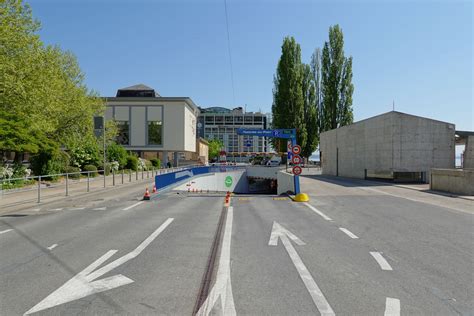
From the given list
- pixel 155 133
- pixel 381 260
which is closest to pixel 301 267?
pixel 381 260

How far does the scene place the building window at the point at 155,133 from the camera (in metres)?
60.9

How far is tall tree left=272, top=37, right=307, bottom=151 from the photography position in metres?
51.0

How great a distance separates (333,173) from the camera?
37500mm

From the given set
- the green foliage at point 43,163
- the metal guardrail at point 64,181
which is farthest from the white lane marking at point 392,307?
the green foliage at point 43,163

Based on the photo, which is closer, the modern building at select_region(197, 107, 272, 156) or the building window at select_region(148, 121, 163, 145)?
the building window at select_region(148, 121, 163, 145)

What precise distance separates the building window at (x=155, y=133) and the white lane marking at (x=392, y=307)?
59543 millimetres

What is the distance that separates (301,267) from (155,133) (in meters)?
58.7

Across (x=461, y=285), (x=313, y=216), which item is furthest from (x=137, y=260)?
(x=313, y=216)

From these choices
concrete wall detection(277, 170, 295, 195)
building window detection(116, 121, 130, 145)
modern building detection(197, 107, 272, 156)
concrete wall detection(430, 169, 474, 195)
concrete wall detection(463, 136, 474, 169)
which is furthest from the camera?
modern building detection(197, 107, 272, 156)

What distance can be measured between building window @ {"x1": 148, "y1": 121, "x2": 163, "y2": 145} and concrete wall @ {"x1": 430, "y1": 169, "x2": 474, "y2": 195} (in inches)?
1974

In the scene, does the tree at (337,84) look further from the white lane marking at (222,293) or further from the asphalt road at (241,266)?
the white lane marking at (222,293)

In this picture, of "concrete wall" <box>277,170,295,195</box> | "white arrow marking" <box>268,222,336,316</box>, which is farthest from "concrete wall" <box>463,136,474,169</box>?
"white arrow marking" <box>268,222,336,316</box>

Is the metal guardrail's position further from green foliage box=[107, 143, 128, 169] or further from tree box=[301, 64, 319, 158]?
tree box=[301, 64, 319, 158]

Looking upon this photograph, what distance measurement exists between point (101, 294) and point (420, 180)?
1033 inches
